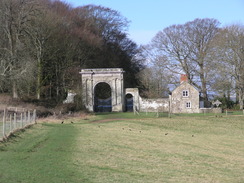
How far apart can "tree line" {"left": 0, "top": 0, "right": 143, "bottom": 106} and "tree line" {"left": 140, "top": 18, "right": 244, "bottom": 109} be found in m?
7.51

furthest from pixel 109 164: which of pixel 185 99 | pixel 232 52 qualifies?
pixel 232 52

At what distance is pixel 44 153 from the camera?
14359 mm

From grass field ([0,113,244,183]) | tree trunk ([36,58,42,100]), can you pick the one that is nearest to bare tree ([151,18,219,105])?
tree trunk ([36,58,42,100])

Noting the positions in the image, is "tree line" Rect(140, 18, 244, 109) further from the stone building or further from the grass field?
the grass field

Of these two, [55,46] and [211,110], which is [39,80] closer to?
[55,46]

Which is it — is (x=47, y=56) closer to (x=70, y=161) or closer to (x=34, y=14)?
(x=34, y=14)

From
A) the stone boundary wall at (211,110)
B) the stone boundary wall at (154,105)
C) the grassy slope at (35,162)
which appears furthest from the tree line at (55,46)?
the grassy slope at (35,162)

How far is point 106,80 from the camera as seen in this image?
61.8m

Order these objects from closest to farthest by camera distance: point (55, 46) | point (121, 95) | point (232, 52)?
1. point (55, 46)
2. point (232, 52)
3. point (121, 95)

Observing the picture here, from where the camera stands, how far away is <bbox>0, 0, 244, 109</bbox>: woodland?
5056 cm

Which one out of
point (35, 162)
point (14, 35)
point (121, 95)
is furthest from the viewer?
point (121, 95)

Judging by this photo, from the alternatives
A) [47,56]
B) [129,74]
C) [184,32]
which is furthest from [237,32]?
[47,56]

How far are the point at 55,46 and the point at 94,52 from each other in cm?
989

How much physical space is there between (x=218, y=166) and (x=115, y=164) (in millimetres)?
3791
